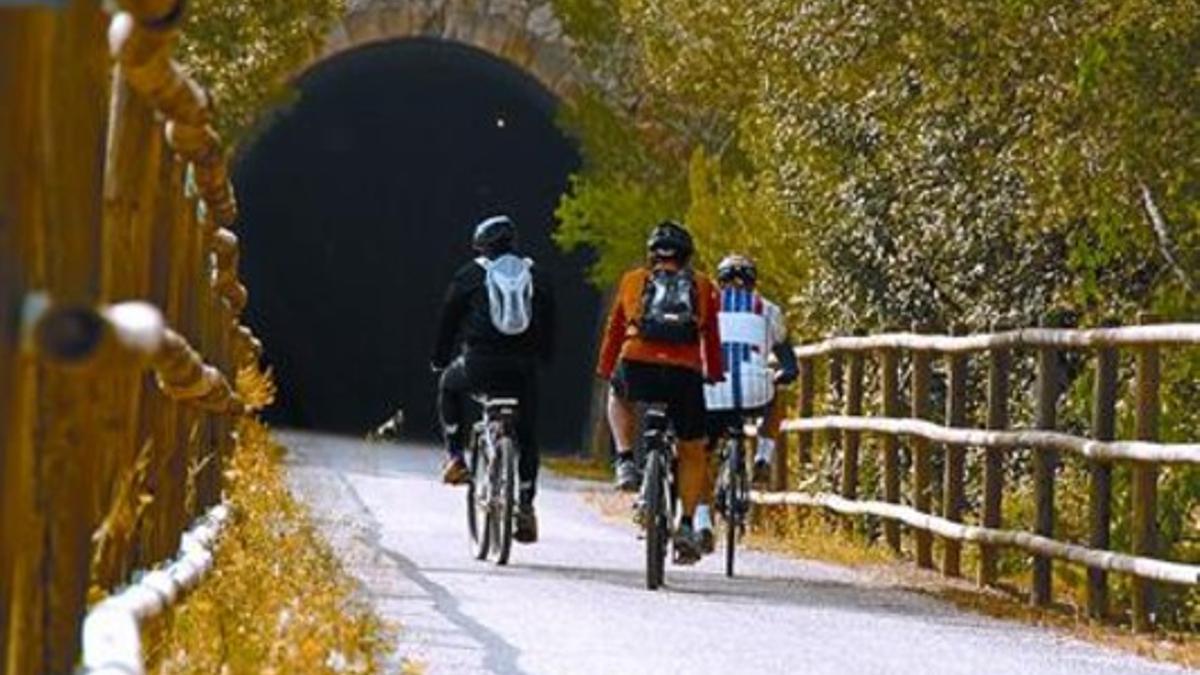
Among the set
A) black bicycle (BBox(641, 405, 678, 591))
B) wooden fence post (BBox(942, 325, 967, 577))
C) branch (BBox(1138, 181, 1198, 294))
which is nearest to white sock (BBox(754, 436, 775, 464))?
wooden fence post (BBox(942, 325, 967, 577))

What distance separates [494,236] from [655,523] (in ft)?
6.31

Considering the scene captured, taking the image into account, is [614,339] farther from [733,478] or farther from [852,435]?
[852,435]

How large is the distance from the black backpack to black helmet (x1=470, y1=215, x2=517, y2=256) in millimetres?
1161

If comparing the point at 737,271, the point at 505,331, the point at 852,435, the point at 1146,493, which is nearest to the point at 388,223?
the point at 852,435

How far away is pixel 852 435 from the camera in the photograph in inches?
734

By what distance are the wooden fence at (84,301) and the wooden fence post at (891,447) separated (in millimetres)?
9616

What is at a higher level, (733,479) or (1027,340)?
(1027,340)

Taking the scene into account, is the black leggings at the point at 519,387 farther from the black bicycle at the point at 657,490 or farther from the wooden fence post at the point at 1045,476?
the wooden fence post at the point at 1045,476

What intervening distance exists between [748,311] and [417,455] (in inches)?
594

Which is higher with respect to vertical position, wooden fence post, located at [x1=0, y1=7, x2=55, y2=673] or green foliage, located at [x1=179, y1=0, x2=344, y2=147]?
green foliage, located at [x1=179, y1=0, x2=344, y2=147]

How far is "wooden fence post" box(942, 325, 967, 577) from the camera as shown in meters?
16.0

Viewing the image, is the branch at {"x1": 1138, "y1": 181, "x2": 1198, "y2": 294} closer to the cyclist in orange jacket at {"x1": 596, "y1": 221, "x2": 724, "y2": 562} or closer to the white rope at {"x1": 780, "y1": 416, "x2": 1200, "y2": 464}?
the white rope at {"x1": 780, "y1": 416, "x2": 1200, "y2": 464}

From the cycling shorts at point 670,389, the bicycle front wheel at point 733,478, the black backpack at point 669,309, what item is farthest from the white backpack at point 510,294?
the bicycle front wheel at point 733,478

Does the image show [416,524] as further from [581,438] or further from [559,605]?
[581,438]
